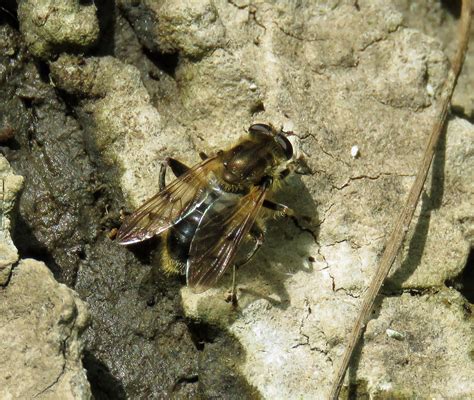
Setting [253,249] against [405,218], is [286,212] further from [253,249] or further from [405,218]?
[405,218]

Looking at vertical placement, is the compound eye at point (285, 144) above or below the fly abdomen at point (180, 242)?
above

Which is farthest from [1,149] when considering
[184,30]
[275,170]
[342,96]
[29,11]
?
[342,96]

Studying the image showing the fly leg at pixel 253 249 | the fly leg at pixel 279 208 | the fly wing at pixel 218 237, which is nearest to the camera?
the fly wing at pixel 218 237

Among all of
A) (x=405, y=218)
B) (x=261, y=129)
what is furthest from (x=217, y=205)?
(x=405, y=218)

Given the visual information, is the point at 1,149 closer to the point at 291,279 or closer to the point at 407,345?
the point at 291,279

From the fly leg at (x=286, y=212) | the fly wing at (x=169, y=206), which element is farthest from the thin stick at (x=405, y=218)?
the fly wing at (x=169, y=206)

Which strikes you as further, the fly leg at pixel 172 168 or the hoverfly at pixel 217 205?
the fly leg at pixel 172 168

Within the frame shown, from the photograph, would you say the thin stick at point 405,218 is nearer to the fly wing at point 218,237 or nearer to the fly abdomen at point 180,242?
the fly wing at point 218,237
